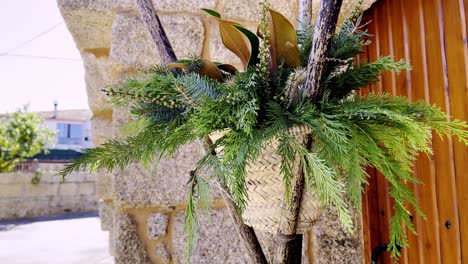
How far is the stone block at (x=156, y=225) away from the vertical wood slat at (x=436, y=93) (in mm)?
663

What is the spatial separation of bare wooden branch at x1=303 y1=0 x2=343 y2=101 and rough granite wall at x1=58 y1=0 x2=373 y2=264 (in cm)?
62

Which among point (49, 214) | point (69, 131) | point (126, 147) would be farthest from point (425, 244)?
point (69, 131)

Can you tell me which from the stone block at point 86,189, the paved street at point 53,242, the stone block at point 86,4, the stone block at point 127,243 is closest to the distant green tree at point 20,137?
the stone block at point 86,189

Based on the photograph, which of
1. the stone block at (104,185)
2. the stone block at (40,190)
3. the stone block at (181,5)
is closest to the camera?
the stone block at (181,5)

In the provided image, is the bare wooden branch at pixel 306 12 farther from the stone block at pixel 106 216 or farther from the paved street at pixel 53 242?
the paved street at pixel 53 242

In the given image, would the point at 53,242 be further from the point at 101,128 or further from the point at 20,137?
the point at 20,137

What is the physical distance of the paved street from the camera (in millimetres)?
4766

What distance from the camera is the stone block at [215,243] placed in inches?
41.2

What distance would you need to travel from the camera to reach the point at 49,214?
9680 millimetres

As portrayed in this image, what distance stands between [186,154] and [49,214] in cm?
1010

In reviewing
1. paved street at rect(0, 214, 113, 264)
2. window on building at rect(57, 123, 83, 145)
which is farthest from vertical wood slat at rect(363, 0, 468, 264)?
window on building at rect(57, 123, 83, 145)

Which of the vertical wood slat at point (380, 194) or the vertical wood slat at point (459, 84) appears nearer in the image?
the vertical wood slat at point (459, 84)

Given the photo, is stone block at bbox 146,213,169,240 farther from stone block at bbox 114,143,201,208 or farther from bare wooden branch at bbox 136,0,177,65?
bare wooden branch at bbox 136,0,177,65

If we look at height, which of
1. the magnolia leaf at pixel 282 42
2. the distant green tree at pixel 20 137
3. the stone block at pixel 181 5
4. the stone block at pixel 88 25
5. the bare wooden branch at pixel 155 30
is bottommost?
the magnolia leaf at pixel 282 42
